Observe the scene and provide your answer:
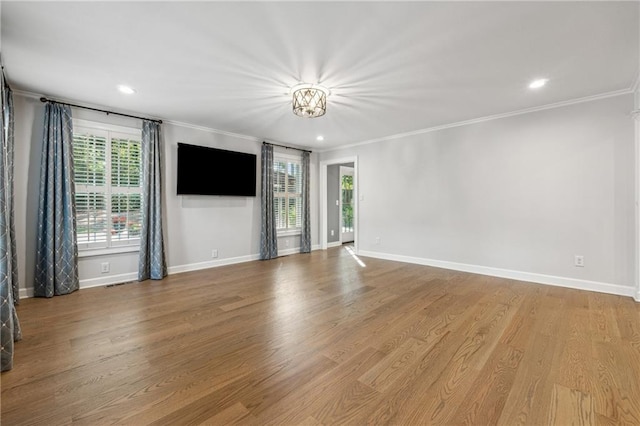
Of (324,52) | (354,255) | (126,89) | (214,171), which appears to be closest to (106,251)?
(214,171)

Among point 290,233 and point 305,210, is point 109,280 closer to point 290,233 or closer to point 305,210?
point 290,233

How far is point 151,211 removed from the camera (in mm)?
4043

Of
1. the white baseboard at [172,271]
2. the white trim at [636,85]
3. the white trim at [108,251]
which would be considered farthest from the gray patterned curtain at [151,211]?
the white trim at [636,85]

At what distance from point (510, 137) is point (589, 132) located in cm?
82

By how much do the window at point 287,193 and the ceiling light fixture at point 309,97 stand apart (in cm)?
282

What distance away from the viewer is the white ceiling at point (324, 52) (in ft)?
6.15

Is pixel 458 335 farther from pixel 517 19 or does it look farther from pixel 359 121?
pixel 359 121

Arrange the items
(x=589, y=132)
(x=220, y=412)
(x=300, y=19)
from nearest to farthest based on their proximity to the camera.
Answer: (x=220, y=412)
(x=300, y=19)
(x=589, y=132)

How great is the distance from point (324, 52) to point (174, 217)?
346 cm

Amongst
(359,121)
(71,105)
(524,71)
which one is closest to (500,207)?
(524,71)

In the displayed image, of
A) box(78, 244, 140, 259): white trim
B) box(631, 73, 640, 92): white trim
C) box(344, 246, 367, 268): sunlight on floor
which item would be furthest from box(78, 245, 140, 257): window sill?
box(631, 73, 640, 92): white trim

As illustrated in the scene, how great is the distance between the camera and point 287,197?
236 inches

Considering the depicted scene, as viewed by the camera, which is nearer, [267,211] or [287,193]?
[267,211]

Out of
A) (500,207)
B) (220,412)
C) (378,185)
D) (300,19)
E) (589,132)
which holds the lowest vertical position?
(220,412)
